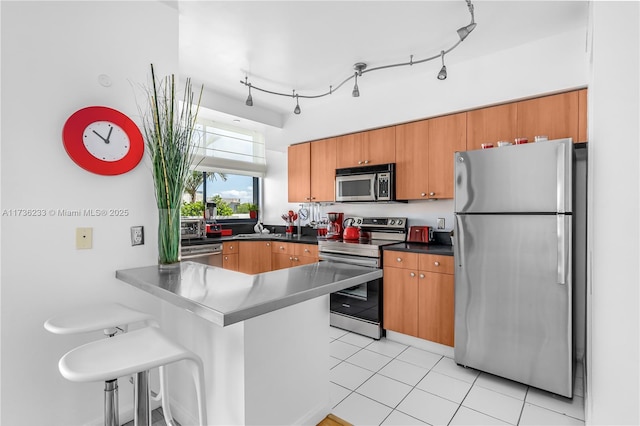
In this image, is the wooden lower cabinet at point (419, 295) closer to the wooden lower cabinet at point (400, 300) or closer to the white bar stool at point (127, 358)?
the wooden lower cabinet at point (400, 300)

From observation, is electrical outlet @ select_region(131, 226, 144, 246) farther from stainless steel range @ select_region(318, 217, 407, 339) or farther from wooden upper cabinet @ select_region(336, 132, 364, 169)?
wooden upper cabinet @ select_region(336, 132, 364, 169)

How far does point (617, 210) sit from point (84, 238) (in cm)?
241

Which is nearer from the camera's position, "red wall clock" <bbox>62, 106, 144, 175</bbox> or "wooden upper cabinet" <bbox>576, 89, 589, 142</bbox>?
"red wall clock" <bbox>62, 106, 144, 175</bbox>

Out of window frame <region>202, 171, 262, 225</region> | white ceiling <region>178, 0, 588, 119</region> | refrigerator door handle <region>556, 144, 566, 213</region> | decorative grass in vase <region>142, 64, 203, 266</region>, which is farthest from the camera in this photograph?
window frame <region>202, 171, 262, 225</region>

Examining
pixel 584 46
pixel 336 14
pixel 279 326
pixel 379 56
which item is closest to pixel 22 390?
pixel 279 326

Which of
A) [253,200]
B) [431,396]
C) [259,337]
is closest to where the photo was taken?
[259,337]

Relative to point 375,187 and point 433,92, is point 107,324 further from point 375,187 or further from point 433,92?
point 433,92

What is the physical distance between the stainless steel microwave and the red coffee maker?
36cm

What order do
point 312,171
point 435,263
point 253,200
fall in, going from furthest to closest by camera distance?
point 253,200
point 312,171
point 435,263

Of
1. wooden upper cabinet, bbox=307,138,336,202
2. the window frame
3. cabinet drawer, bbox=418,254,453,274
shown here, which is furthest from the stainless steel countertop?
the window frame

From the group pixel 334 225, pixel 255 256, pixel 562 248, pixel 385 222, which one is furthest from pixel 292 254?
pixel 562 248

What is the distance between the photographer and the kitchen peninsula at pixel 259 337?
51.3 inches

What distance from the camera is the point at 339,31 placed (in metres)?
2.50

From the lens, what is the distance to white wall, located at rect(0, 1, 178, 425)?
154 centimetres
